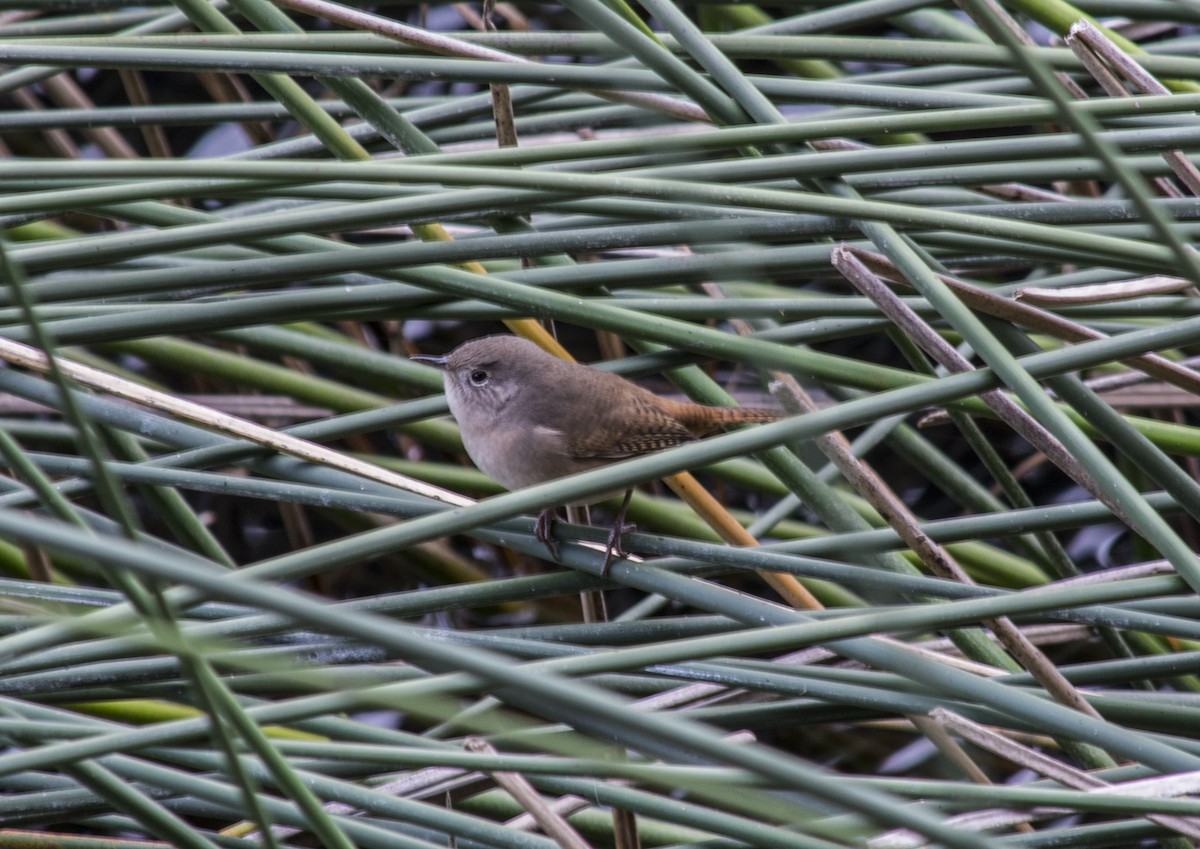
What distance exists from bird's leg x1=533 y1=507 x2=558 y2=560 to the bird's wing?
409mm

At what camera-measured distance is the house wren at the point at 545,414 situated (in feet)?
7.63

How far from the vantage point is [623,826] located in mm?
1797

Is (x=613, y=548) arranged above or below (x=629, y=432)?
below

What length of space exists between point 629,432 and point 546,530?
0.49 meters

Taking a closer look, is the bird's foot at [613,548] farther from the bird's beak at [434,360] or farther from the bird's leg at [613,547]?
the bird's beak at [434,360]

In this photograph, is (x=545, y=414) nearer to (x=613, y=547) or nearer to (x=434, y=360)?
(x=434, y=360)

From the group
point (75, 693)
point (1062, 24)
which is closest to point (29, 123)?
point (75, 693)

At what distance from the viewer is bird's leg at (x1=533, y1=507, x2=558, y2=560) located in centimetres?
190

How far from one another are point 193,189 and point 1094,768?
1.74 meters

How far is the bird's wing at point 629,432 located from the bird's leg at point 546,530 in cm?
41

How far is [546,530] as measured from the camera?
77.2 inches

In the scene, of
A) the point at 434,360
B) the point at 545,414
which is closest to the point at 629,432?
the point at 545,414

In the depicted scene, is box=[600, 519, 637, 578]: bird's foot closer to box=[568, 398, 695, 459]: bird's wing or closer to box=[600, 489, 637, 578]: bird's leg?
box=[600, 489, 637, 578]: bird's leg

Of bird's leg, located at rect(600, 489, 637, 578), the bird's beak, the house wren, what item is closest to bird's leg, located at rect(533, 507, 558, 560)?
bird's leg, located at rect(600, 489, 637, 578)
